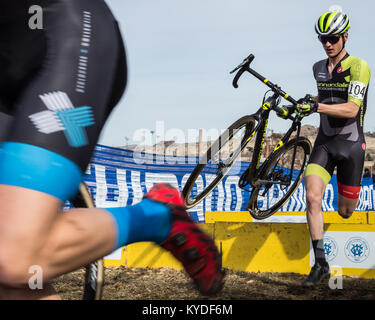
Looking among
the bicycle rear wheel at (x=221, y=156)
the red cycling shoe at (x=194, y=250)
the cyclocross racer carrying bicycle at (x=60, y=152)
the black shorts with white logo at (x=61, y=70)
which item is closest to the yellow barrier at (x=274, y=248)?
the bicycle rear wheel at (x=221, y=156)

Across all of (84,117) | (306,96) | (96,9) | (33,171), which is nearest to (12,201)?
(33,171)

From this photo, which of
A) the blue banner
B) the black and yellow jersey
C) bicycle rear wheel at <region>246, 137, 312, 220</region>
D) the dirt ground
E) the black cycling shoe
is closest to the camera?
the black cycling shoe

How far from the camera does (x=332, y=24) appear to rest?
203 inches

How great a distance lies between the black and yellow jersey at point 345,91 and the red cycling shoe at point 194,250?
3.92 meters

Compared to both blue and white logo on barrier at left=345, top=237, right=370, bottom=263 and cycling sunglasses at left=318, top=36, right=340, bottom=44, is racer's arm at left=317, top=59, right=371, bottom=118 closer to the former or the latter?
cycling sunglasses at left=318, top=36, right=340, bottom=44

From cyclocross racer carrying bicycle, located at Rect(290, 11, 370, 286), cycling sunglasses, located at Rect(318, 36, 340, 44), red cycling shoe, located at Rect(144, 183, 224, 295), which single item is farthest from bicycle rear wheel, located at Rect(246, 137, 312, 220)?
red cycling shoe, located at Rect(144, 183, 224, 295)

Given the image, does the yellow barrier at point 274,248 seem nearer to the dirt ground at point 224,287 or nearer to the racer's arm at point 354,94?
the dirt ground at point 224,287

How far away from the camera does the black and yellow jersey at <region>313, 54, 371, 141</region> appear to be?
5.20 meters

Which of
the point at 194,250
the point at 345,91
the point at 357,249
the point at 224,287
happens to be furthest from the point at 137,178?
the point at 194,250

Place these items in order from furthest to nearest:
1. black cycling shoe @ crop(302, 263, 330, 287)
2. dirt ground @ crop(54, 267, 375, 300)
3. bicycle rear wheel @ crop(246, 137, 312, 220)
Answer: bicycle rear wheel @ crop(246, 137, 312, 220) < dirt ground @ crop(54, 267, 375, 300) < black cycling shoe @ crop(302, 263, 330, 287)

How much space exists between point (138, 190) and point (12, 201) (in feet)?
31.2

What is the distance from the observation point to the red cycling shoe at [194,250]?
173 centimetres
